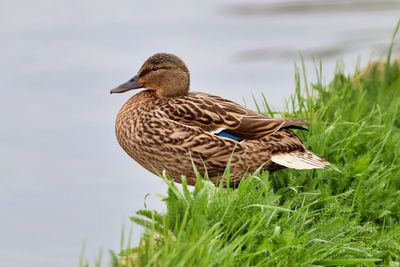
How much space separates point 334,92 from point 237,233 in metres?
3.15

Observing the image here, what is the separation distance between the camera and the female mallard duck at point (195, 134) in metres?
4.44

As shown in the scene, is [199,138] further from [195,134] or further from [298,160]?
[298,160]

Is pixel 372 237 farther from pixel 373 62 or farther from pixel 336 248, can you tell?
pixel 373 62

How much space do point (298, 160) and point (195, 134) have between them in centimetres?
75

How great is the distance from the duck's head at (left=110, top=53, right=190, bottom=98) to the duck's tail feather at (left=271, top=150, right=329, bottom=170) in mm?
863

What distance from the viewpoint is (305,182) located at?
16.2 ft

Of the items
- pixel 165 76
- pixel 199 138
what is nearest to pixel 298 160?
pixel 199 138

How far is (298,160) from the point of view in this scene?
459cm

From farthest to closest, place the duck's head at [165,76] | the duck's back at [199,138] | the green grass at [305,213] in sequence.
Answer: the duck's head at [165,76] → the duck's back at [199,138] → the green grass at [305,213]

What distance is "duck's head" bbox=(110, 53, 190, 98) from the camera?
15.8ft

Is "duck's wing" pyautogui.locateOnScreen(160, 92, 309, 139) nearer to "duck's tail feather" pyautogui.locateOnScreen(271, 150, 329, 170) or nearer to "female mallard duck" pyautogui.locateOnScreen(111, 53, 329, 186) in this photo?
"female mallard duck" pyautogui.locateOnScreen(111, 53, 329, 186)

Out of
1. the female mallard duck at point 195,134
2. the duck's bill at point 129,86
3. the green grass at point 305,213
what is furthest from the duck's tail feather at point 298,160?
the duck's bill at point 129,86

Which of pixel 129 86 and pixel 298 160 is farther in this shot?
pixel 129 86

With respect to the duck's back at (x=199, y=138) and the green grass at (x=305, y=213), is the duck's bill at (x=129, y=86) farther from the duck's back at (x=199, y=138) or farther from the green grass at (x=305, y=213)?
the green grass at (x=305, y=213)
